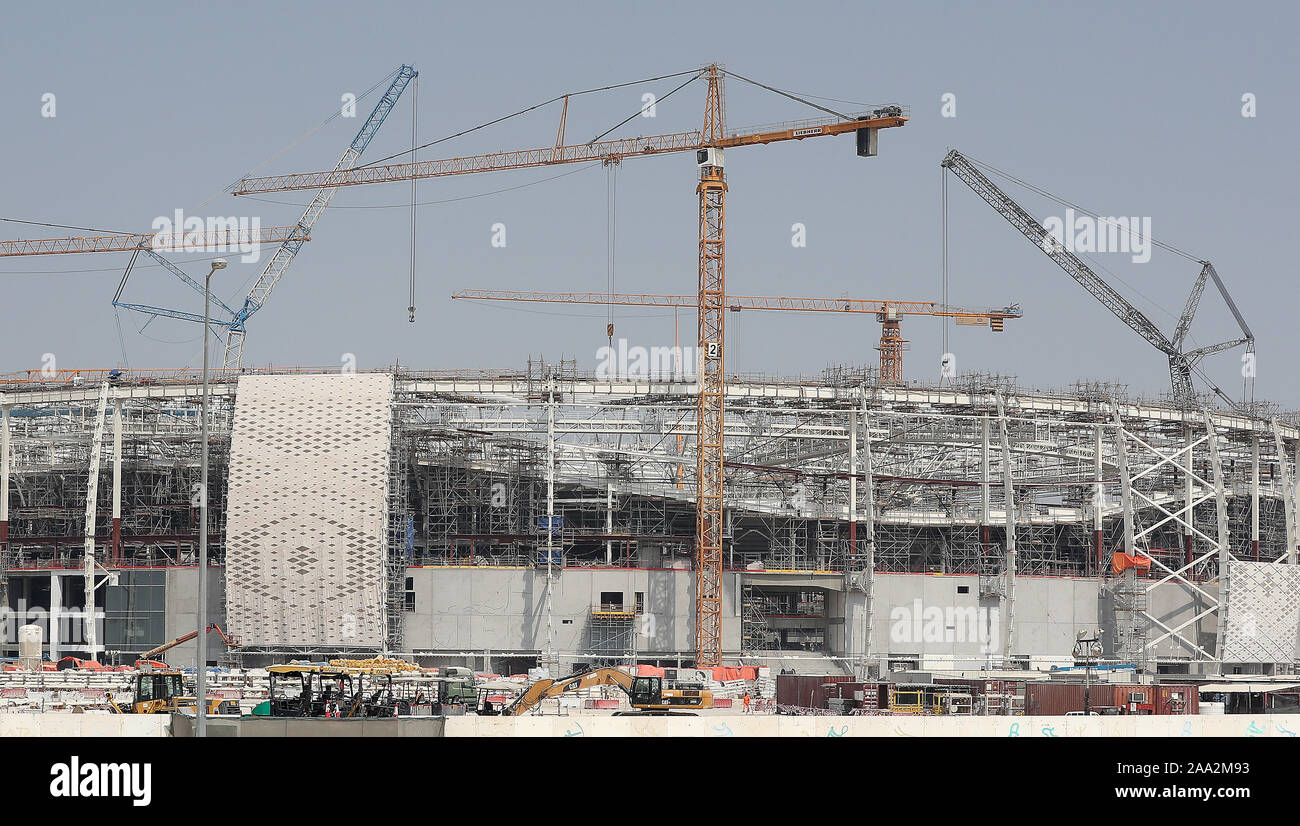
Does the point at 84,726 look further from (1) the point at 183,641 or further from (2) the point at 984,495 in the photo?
(2) the point at 984,495

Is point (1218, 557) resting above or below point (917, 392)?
below

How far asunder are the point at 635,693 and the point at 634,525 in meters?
52.4

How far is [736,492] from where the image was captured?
108 meters

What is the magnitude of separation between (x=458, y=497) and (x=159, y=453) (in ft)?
73.4

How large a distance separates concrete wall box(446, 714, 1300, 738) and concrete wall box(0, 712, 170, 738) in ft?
31.0

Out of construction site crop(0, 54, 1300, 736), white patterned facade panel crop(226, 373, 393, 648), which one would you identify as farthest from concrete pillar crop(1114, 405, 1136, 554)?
white patterned facade panel crop(226, 373, 393, 648)

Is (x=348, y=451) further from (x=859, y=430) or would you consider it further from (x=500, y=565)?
(x=859, y=430)

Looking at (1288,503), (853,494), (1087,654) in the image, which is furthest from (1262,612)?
(1087,654)

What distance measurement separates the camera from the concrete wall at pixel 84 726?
47.3 meters

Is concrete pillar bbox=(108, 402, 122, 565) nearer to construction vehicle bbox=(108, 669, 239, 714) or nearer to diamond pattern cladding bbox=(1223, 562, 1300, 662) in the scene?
construction vehicle bbox=(108, 669, 239, 714)

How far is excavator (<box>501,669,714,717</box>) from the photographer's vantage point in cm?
5641

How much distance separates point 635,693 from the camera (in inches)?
2245

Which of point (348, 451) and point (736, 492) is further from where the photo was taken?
point (736, 492)
